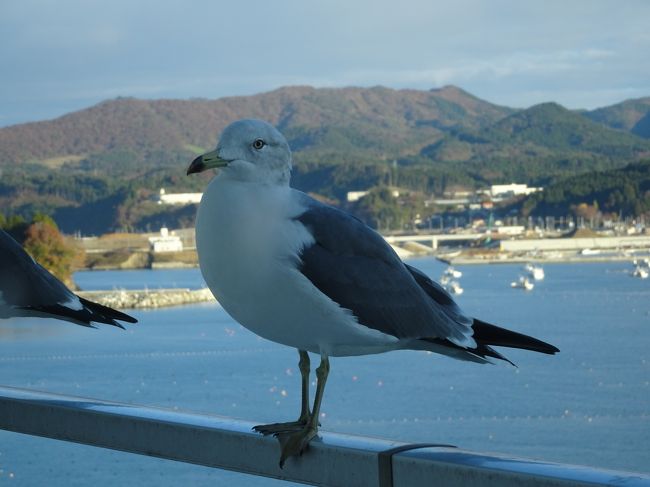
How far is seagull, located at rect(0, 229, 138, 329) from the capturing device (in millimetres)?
1410

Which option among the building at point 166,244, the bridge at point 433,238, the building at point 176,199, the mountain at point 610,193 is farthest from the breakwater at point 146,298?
the mountain at point 610,193

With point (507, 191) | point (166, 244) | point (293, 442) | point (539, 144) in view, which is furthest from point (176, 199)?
point (293, 442)

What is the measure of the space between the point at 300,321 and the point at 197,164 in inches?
6.9

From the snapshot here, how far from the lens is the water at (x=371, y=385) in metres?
18.1

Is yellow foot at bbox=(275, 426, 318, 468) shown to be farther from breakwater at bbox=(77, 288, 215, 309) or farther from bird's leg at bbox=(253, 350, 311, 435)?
breakwater at bbox=(77, 288, 215, 309)

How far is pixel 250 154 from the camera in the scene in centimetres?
108

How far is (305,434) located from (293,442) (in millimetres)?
21

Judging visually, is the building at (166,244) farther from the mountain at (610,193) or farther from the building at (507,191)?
the building at (507,191)

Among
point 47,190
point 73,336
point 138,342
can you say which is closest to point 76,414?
point 138,342

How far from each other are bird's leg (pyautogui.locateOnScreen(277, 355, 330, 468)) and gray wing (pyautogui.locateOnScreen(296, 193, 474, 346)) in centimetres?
7

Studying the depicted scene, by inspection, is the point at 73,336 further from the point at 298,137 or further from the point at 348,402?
the point at 298,137

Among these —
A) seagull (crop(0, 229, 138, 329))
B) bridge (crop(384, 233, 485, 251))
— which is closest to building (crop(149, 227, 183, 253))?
bridge (crop(384, 233, 485, 251))

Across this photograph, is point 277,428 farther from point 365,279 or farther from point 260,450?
point 365,279

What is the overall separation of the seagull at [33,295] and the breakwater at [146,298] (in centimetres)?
3661
